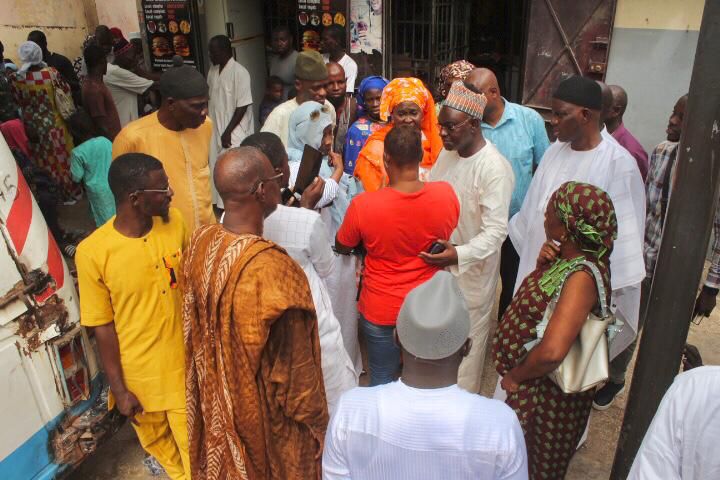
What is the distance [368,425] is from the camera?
1.60 m

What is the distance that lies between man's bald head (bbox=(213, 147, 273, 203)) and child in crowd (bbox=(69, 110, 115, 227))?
11.2ft

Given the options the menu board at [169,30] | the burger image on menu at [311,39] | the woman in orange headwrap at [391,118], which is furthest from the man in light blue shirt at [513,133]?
the menu board at [169,30]

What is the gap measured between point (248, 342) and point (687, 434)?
138 centimetres

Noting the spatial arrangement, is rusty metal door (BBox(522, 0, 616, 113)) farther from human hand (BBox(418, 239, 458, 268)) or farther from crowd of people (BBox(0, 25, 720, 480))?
human hand (BBox(418, 239, 458, 268))

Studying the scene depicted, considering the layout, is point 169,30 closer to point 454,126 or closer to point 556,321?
point 454,126

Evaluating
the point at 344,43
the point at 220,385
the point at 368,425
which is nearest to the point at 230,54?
the point at 344,43

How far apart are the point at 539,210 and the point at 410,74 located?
15.4 feet

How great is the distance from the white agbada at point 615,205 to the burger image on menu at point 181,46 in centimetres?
567

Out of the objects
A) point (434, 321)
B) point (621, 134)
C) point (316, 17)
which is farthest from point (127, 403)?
point (316, 17)

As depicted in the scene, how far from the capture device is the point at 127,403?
8.81ft

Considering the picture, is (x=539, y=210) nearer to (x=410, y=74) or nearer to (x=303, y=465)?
(x=303, y=465)

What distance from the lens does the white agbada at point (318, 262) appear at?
2.72m

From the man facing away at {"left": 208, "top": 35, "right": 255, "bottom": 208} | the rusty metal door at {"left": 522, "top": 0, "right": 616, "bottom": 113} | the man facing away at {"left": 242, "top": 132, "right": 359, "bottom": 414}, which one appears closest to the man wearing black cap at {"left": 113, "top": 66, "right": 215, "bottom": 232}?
the man facing away at {"left": 242, "top": 132, "right": 359, "bottom": 414}

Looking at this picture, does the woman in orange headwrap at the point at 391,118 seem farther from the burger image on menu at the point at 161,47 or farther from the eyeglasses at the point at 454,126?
the burger image on menu at the point at 161,47
